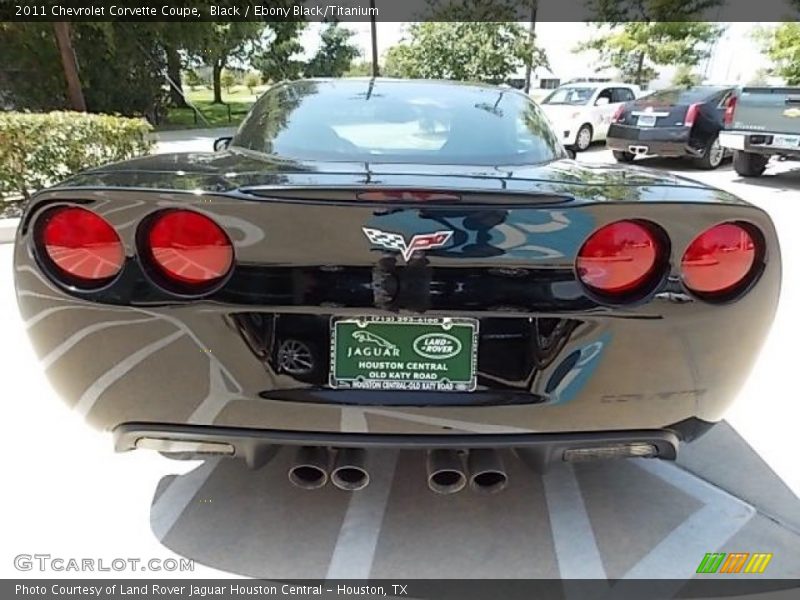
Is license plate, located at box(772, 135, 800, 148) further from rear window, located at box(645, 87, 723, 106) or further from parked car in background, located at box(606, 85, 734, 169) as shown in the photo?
rear window, located at box(645, 87, 723, 106)

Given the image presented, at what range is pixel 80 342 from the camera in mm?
1776

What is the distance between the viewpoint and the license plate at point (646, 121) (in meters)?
11.3

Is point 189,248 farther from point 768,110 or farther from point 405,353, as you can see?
point 768,110

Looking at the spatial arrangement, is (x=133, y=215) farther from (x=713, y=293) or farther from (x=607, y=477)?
(x=607, y=477)

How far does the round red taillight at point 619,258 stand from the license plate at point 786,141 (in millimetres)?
8636

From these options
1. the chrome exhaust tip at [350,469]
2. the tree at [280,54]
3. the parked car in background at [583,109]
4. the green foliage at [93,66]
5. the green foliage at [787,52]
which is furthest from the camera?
the tree at [280,54]

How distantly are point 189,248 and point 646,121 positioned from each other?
36.5 ft

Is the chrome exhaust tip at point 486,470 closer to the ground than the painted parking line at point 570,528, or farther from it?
farther from it

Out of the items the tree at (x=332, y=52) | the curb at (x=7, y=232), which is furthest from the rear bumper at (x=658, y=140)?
the tree at (x=332, y=52)

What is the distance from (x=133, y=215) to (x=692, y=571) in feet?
6.34

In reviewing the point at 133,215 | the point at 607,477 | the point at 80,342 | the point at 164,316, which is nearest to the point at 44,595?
the point at 80,342

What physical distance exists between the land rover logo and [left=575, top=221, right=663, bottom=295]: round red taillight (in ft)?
1.22

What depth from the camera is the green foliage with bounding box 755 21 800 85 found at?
48.5 ft

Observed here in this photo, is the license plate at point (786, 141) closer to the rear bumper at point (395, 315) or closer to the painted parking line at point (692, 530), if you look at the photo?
the painted parking line at point (692, 530)
